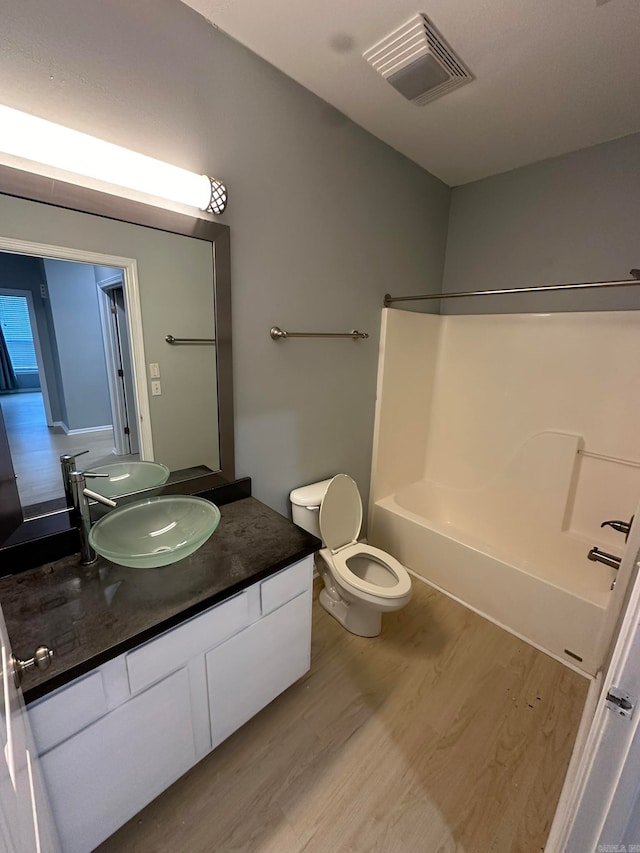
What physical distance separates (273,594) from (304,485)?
837mm

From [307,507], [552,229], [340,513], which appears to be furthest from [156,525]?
[552,229]

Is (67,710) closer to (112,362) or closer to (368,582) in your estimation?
(112,362)

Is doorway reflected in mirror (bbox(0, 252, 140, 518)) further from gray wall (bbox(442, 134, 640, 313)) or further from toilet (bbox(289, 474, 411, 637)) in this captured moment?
gray wall (bbox(442, 134, 640, 313))

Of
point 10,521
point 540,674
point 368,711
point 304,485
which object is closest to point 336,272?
point 304,485

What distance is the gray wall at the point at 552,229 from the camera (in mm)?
1862

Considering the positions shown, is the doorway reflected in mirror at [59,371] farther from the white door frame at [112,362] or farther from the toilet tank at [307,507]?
the toilet tank at [307,507]

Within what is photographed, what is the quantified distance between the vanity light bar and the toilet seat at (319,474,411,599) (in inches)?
57.0

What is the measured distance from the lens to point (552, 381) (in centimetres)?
215

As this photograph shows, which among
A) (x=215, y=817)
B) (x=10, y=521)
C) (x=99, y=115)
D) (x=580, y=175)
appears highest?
(x=580, y=175)

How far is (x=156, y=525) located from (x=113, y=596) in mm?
306

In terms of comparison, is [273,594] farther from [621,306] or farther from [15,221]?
[621,306]

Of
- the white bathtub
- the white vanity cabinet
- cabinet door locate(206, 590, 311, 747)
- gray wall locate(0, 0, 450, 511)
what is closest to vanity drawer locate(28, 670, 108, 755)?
the white vanity cabinet

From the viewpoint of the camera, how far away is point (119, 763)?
3.15ft

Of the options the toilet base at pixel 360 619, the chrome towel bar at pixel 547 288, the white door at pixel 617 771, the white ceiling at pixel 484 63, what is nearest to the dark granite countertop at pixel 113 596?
the toilet base at pixel 360 619
